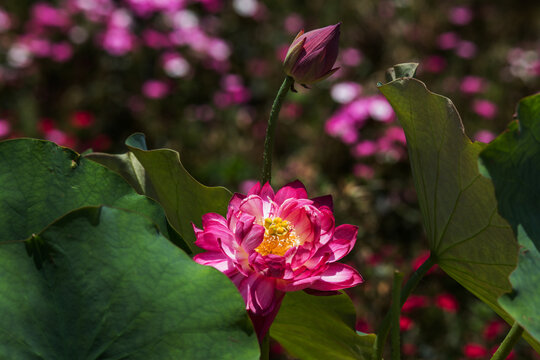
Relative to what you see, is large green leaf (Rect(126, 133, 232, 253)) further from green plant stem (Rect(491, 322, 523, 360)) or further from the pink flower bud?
green plant stem (Rect(491, 322, 523, 360))

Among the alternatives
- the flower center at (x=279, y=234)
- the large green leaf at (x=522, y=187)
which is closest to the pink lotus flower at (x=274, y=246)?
the flower center at (x=279, y=234)

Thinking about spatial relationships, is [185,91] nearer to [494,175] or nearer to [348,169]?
[348,169]

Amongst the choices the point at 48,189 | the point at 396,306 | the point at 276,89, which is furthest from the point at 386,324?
the point at 276,89

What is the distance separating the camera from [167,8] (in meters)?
2.46

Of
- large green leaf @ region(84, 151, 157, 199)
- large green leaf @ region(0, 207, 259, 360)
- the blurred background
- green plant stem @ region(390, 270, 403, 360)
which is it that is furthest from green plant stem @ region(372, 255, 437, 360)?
the blurred background

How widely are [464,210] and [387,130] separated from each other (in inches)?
64.3

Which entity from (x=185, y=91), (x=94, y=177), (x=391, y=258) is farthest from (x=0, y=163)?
(x=185, y=91)

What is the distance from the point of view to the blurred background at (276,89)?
1873 mm

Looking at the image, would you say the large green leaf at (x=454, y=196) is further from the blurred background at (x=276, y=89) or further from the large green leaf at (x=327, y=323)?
the blurred background at (x=276, y=89)

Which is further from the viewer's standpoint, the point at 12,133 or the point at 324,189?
the point at 12,133

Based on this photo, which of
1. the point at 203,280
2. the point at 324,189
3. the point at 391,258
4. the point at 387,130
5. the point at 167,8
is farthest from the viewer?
the point at 167,8

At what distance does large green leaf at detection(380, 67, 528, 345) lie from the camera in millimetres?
460

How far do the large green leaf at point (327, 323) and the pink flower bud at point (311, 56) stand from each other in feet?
0.57

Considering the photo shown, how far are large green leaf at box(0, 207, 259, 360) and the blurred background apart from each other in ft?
3.66
